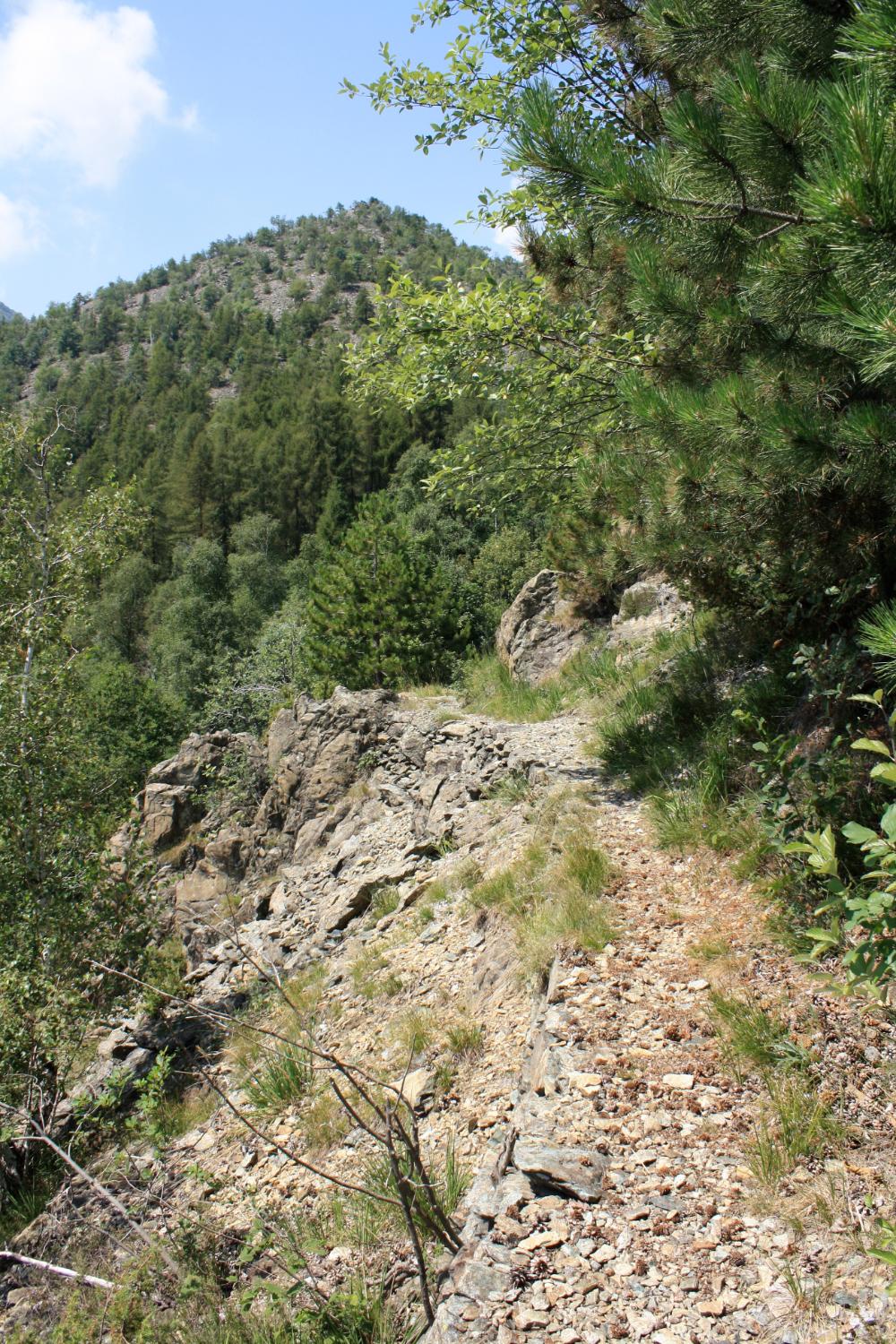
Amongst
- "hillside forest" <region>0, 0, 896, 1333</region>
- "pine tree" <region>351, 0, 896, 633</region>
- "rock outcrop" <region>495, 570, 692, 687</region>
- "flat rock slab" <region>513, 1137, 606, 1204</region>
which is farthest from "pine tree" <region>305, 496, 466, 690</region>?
"flat rock slab" <region>513, 1137, 606, 1204</region>

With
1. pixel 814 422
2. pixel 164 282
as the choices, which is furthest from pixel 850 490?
pixel 164 282

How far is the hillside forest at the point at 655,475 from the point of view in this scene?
9.36 ft

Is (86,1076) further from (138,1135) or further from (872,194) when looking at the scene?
(872,194)

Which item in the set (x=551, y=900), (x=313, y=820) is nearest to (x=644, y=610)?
(x=313, y=820)

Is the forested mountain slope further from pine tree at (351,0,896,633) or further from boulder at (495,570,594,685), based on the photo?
boulder at (495,570,594,685)

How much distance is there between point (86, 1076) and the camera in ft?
24.6

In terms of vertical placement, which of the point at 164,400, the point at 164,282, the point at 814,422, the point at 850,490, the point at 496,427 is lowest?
the point at 850,490

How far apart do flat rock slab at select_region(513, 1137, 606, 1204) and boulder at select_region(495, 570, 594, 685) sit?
7.86m

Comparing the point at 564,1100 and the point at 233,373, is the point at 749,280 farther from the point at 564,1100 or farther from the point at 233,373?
the point at 233,373

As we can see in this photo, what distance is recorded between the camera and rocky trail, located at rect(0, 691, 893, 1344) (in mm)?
2256

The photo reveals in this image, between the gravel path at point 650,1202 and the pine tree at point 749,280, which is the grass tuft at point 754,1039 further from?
the pine tree at point 749,280

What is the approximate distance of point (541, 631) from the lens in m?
11.5

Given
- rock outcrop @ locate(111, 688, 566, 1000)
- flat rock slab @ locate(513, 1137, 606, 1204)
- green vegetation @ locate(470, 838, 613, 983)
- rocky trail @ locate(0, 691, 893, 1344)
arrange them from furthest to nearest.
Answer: rock outcrop @ locate(111, 688, 566, 1000)
green vegetation @ locate(470, 838, 613, 983)
flat rock slab @ locate(513, 1137, 606, 1204)
rocky trail @ locate(0, 691, 893, 1344)

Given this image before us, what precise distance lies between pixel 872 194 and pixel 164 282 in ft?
693
